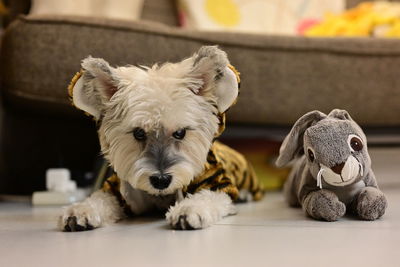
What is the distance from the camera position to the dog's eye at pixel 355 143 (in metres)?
1.01

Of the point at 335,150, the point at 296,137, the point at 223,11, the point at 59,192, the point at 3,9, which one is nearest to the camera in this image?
the point at 335,150

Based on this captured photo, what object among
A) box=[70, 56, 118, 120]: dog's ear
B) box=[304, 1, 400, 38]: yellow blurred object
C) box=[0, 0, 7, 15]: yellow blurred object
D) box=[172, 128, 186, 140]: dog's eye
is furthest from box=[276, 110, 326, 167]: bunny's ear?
box=[0, 0, 7, 15]: yellow blurred object

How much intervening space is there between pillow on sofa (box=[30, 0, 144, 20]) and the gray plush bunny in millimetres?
1024

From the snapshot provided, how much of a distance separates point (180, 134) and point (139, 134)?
0.26ft

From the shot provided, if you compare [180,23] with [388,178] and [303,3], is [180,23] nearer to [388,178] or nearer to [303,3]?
[303,3]

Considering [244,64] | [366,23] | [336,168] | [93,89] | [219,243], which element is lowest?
[219,243]

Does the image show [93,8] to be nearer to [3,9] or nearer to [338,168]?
[3,9]

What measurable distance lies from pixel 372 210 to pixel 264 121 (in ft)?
2.08

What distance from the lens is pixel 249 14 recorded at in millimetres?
2174

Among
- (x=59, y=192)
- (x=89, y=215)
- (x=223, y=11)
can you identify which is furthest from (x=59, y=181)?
(x=223, y=11)

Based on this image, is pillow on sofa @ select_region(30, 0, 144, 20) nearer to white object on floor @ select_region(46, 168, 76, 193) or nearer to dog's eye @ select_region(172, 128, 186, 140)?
white object on floor @ select_region(46, 168, 76, 193)

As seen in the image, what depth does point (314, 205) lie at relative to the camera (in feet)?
3.41

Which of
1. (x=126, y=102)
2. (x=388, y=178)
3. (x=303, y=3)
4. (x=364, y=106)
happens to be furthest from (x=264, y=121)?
(x=303, y=3)

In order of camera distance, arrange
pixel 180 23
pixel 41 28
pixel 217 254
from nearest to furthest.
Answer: pixel 217 254
pixel 41 28
pixel 180 23
